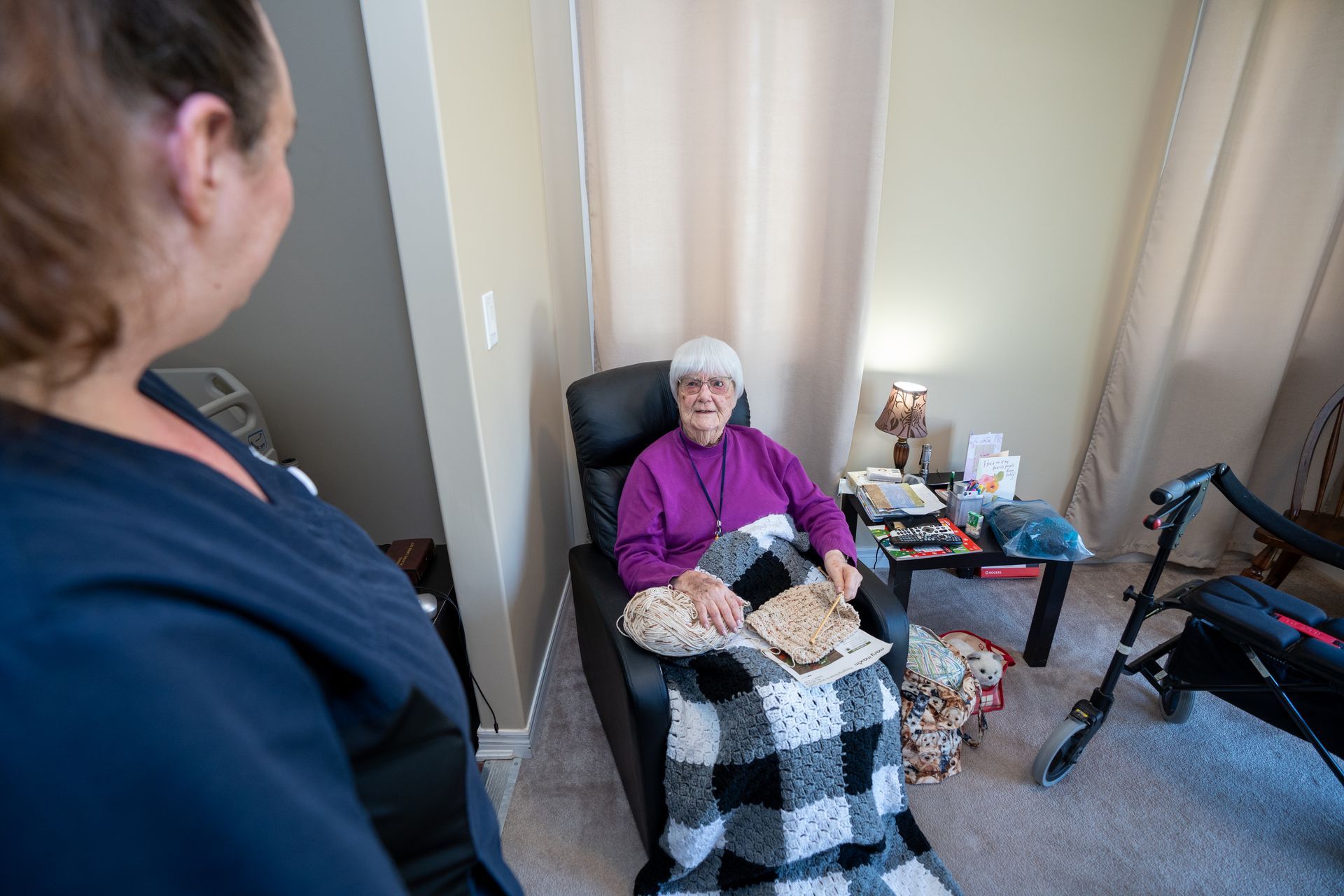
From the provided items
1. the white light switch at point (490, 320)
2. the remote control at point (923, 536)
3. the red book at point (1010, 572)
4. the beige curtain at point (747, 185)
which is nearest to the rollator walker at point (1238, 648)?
the remote control at point (923, 536)

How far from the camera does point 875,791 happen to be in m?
1.43

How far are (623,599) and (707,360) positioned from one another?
685mm

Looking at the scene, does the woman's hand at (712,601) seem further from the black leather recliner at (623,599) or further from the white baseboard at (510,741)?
the white baseboard at (510,741)

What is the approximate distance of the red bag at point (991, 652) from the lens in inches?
74.4

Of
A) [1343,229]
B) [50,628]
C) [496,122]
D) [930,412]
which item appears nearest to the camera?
[50,628]

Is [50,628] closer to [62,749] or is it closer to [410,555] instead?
[62,749]

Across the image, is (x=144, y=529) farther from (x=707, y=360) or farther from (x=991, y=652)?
(x=991, y=652)

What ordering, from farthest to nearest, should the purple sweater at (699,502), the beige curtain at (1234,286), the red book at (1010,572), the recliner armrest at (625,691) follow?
the red book at (1010,572) < the beige curtain at (1234,286) < the purple sweater at (699,502) < the recliner armrest at (625,691)

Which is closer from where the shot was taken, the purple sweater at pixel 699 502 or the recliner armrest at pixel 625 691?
the recliner armrest at pixel 625 691

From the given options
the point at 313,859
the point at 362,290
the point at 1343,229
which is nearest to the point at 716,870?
the point at 313,859

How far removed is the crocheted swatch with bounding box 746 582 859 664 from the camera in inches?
56.6

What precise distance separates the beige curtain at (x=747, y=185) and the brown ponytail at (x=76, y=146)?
1826 millimetres

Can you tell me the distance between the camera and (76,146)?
0.99 ft

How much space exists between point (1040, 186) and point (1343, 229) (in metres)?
1.01
